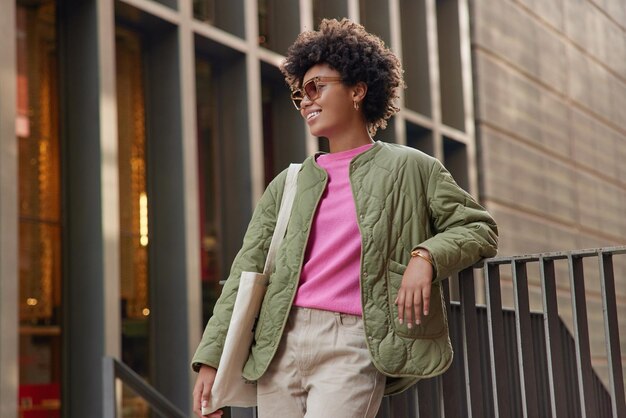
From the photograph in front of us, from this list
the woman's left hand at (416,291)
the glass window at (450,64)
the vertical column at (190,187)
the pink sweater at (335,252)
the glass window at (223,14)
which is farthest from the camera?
the glass window at (450,64)

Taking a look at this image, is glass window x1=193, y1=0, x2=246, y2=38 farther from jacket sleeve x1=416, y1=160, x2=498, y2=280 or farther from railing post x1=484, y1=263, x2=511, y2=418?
jacket sleeve x1=416, y1=160, x2=498, y2=280

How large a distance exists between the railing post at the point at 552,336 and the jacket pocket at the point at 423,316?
0.70 metres

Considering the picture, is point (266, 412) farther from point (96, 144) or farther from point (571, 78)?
point (571, 78)

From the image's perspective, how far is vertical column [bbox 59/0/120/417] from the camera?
Answer: 909 cm

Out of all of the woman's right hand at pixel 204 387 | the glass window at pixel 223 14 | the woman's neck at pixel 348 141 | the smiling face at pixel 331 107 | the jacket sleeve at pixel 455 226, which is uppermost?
the glass window at pixel 223 14

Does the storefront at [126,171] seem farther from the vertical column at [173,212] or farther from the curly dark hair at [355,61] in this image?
the curly dark hair at [355,61]

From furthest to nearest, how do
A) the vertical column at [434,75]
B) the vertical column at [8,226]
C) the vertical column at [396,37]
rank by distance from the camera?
1. the vertical column at [434,75]
2. the vertical column at [396,37]
3. the vertical column at [8,226]

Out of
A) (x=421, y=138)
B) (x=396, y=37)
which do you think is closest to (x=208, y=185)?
(x=396, y=37)

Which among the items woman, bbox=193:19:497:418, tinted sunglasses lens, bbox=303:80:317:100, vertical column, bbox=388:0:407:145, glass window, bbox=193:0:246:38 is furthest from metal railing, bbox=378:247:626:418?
vertical column, bbox=388:0:407:145

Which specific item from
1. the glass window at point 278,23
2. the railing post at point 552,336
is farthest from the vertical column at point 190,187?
the railing post at point 552,336

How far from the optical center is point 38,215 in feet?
30.2

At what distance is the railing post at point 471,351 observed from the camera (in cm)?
377

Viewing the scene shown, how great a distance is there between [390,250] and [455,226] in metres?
0.21

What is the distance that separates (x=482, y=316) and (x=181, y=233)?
499 cm
